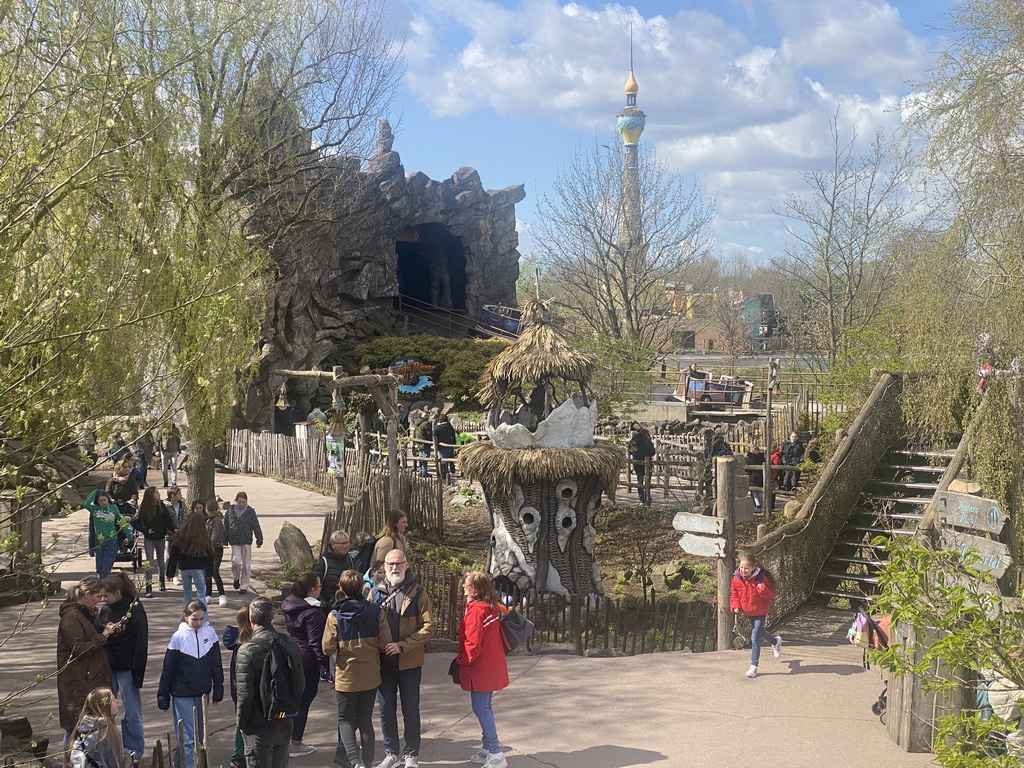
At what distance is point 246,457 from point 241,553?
13.3m

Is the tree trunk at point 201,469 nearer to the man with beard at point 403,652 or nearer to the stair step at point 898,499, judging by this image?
the man with beard at point 403,652

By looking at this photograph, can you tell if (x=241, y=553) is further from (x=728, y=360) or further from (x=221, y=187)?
(x=728, y=360)

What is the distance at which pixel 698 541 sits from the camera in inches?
340

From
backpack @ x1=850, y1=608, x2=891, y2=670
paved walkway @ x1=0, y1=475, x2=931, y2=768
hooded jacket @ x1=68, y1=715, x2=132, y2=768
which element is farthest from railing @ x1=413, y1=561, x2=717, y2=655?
hooded jacket @ x1=68, y1=715, x2=132, y2=768

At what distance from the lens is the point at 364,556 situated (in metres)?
8.41

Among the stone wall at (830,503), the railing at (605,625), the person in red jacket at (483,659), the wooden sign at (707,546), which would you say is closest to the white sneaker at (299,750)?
the person in red jacket at (483,659)

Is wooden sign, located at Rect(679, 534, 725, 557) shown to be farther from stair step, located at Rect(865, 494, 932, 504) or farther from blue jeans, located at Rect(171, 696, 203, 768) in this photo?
blue jeans, located at Rect(171, 696, 203, 768)

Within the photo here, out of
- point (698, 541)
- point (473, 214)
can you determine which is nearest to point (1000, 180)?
point (698, 541)

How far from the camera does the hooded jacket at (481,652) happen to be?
19.8 feet

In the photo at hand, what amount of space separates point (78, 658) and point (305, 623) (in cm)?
145

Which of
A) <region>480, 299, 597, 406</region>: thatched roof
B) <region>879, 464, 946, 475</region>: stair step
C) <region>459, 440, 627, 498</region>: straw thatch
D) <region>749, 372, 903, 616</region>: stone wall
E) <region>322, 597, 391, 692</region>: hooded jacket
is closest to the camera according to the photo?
<region>322, 597, 391, 692</region>: hooded jacket

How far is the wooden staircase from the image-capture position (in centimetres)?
1027

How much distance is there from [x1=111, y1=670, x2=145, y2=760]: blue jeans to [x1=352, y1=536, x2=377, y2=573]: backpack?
92.5 inches

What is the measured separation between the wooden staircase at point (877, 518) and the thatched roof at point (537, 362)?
3.68m
